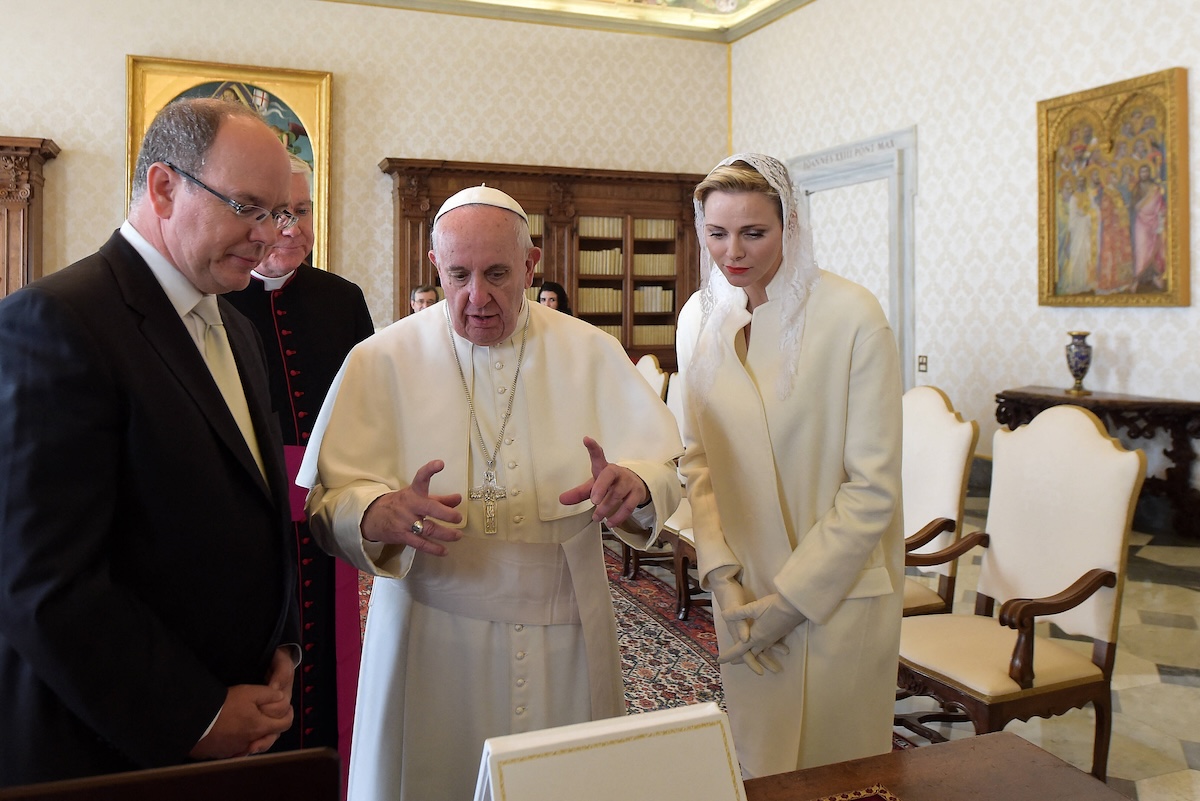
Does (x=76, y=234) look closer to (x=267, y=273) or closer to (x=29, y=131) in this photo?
(x=29, y=131)

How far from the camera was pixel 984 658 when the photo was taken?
261cm

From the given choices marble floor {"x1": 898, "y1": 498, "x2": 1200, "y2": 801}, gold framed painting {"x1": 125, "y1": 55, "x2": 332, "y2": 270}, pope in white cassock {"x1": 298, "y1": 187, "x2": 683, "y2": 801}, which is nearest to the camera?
pope in white cassock {"x1": 298, "y1": 187, "x2": 683, "y2": 801}

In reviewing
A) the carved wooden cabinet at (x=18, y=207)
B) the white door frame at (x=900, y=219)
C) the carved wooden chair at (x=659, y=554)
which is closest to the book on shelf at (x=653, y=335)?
the white door frame at (x=900, y=219)

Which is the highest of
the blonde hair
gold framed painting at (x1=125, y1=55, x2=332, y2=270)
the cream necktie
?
gold framed painting at (x1=125, y1=55, x2=332, y2=270)

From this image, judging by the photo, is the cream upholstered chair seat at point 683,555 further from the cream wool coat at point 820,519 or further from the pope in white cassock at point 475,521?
the pope in white cassock at point 475,521

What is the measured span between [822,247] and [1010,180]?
7.56ft

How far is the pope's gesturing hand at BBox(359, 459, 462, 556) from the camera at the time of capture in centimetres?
150

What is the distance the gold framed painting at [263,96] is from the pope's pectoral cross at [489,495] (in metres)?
7.27

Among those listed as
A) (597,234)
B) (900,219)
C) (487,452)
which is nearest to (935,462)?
(487,452)

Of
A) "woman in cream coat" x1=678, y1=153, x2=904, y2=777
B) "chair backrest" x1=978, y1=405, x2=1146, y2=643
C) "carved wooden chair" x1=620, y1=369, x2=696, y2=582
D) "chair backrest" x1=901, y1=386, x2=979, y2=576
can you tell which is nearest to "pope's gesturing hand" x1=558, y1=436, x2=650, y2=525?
"woman in cream coat" x1=678, y1=153, x2=904, y2=777

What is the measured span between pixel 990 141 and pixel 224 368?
7160 millimetres

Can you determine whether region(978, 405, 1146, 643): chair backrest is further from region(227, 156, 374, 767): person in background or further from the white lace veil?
region(227, 156, 374, 767): person in background

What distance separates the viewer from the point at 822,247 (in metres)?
9.16

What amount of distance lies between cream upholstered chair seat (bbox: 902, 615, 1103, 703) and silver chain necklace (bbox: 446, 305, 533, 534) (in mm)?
1538
